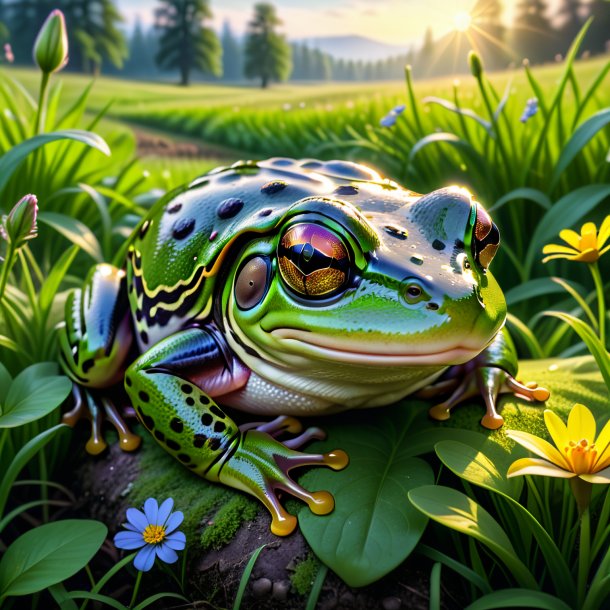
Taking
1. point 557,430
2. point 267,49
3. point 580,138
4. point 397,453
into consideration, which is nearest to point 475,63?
point 580,138

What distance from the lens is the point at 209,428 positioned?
1.74 metres

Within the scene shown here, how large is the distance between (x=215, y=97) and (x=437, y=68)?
14.8ft

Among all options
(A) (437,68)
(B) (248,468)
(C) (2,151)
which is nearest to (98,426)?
(B) (248,468)

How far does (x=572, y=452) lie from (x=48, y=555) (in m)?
1.28

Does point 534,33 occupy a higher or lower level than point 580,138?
higher

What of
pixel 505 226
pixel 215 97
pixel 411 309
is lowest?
pixel 215 97

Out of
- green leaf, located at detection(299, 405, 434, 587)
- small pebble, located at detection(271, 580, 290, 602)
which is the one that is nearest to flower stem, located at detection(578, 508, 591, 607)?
green leaf, located at detection(299, 405, 434, 587)

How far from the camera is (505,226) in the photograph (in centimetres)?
317

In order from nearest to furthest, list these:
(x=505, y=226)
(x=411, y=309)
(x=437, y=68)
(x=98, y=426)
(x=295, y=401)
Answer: (x=411, y=309)
(x=295, y=401)
(x=98, y=426)
(x=505, y=226)
(x=437, y=68)

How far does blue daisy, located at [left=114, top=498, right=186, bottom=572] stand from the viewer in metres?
1.54

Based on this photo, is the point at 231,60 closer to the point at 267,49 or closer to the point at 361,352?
the point at 267,49

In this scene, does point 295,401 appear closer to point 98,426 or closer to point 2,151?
point 98,426

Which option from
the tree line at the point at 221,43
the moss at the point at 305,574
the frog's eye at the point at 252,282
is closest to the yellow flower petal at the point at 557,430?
the moss at the point at 305,574

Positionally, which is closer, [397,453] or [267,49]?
[397,453]
